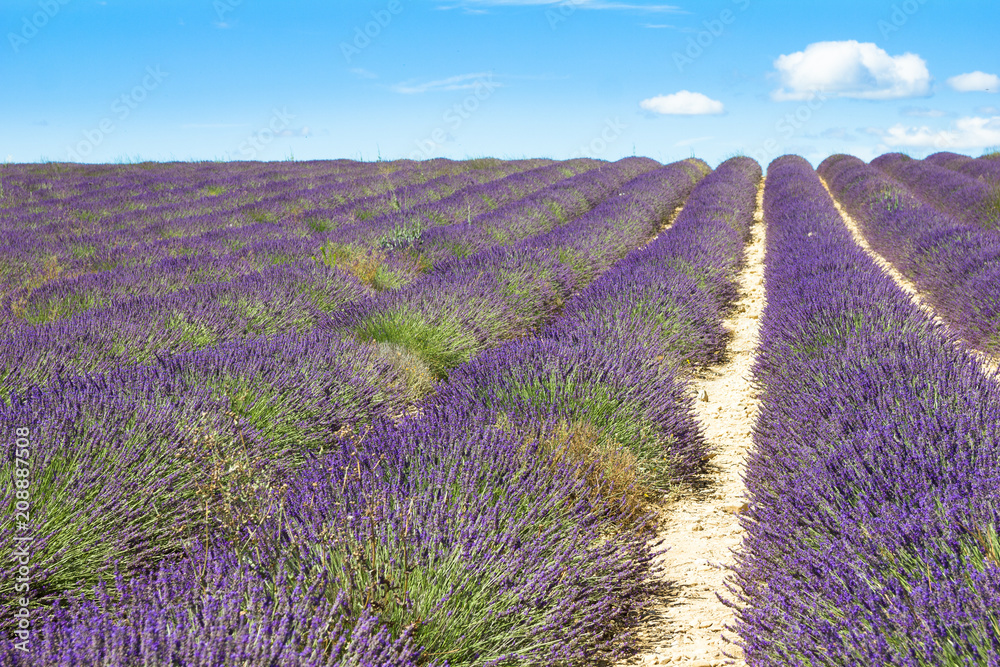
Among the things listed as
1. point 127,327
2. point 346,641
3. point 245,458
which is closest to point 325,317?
point 127,327

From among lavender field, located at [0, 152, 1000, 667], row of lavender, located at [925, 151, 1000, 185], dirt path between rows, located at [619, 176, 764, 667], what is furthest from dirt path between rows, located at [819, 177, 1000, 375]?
row of lavender, located at [925, 151, 1000, 185]

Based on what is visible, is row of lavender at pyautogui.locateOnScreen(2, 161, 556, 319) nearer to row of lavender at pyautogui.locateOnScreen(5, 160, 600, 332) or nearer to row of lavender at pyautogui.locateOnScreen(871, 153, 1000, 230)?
row of lavender at pyautogui.locateOnScreen(5, 160, 600, 332)

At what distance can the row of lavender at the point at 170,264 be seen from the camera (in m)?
5.15

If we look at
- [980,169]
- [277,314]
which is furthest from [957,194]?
[277,314]

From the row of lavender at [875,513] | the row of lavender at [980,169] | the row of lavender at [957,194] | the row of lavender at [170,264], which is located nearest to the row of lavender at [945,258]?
the row of lavender at [957,194]

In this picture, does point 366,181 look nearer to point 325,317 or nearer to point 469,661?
point 325,317

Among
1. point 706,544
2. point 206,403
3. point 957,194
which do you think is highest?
point 957,194

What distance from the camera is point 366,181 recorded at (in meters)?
16.0

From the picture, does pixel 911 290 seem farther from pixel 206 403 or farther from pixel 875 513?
pixel 206 403

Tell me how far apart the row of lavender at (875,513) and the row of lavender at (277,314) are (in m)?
2.15

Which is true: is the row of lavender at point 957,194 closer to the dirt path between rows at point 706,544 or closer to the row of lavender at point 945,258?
the row of lavender at point 945,258

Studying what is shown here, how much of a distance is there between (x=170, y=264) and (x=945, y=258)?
23.8ft

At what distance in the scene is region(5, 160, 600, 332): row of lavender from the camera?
5.15 metres

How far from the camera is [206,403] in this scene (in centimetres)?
276
